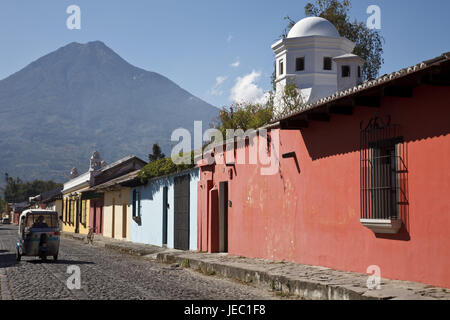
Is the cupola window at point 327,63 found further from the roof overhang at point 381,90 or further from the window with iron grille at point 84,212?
the roof overhang at point 381,90

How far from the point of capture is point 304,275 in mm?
10508

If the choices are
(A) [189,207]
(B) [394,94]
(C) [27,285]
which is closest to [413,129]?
(B) [394,94]

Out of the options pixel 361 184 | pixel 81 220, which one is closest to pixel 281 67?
pixel 81 220

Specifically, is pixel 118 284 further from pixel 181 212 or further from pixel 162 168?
pixel 162 168

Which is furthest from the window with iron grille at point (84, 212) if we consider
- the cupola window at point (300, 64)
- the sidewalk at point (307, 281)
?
the sidewalk at point (307, 281)

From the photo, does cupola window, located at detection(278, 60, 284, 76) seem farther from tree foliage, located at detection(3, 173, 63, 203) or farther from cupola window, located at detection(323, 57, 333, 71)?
tree foliage, located at detection(3, 173, 63, 203)

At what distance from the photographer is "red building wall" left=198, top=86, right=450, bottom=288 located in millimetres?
8633

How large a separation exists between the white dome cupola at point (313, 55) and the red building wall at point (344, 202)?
21.4 m

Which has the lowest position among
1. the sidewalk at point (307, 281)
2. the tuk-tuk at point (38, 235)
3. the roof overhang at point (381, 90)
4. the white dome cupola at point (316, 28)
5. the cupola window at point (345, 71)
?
the sidewalk at point (307, 281)

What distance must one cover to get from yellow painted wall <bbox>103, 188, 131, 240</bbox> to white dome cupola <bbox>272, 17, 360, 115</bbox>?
40.7ft

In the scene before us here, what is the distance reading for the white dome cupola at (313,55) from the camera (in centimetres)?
3666
